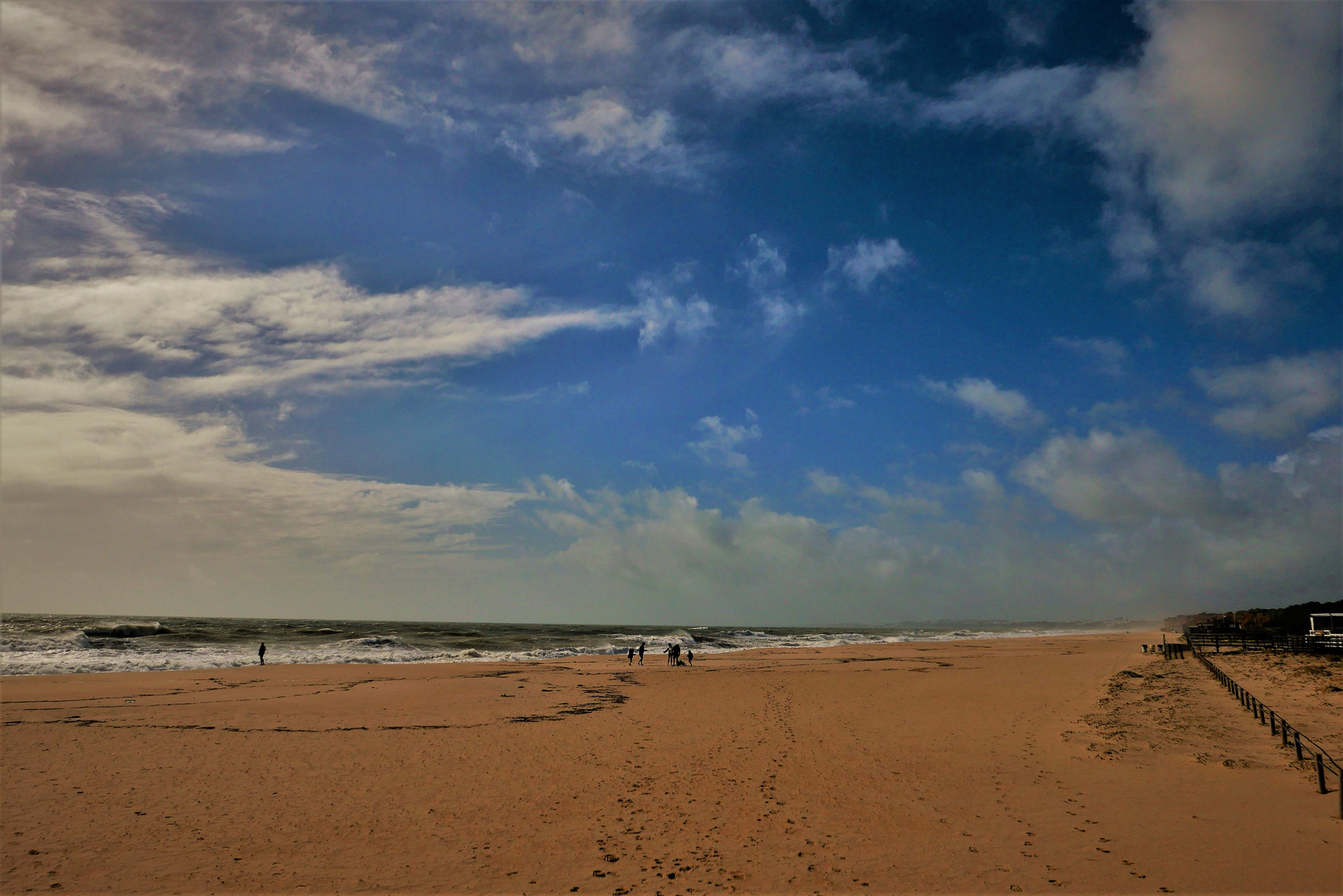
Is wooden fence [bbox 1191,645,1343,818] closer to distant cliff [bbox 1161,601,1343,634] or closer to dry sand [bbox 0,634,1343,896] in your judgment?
dry sand [bbox 0,634,1343,896]

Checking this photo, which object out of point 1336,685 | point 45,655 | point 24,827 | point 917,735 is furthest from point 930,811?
point 45,655

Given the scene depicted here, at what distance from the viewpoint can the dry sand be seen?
34.8 feet

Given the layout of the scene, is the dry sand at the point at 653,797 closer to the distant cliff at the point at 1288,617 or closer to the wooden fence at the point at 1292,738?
the wooden fence at the point at 1292,738

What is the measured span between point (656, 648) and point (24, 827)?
60558 mm

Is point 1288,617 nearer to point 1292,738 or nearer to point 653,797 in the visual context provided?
point 1292,738

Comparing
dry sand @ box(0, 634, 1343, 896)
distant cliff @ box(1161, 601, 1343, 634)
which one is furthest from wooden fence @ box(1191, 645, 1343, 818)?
distant cliff @ box(1161, 601, 1343, 634)

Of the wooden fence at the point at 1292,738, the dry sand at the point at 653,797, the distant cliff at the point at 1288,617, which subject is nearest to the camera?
the dry sand at the point at 653,797

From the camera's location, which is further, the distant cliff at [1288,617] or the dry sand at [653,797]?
the distant cliff at [1288,617]

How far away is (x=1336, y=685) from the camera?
27.7 metres

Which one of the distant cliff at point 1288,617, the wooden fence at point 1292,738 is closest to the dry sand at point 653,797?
the wooden fence at point 1292,738

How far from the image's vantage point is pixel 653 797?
14469 mm

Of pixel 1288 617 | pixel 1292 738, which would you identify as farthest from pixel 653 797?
pixel 1288 617

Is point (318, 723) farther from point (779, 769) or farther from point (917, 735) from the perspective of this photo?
point (917, 735)

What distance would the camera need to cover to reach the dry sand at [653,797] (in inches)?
417
